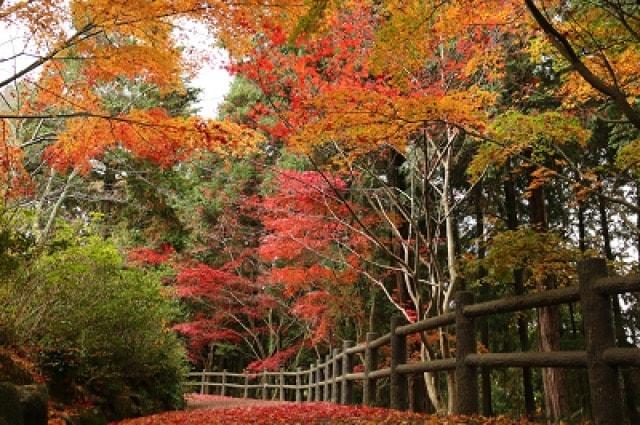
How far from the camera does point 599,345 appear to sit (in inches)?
139

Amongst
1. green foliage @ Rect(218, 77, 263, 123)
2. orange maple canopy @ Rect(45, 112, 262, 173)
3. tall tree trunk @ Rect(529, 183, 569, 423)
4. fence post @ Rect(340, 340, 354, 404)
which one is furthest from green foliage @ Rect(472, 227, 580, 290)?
green foliage @ Rect(218, 77, 263, 123)

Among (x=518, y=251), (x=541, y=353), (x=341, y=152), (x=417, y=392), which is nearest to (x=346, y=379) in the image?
(x=417, y=392)

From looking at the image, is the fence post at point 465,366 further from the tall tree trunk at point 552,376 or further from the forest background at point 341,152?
the tall tree trunk at point 552,376

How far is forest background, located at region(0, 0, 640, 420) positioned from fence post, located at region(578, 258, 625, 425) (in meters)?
1.08

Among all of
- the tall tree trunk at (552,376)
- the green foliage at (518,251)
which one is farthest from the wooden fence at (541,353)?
the tall tree trunk at (552,376)

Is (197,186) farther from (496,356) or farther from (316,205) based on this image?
(496,356)

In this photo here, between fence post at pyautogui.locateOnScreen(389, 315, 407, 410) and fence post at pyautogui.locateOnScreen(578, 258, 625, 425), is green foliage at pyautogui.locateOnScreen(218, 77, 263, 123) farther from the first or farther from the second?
fence post at pyautogui.locateOnScreen(578, 258, 625, 425)

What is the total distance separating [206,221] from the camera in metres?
20.0

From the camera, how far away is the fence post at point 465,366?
518cm

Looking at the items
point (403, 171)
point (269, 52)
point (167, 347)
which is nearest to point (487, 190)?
point (403, 171)

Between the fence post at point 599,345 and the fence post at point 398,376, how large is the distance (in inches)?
151

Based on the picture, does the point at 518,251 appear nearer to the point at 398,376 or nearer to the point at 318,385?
the point at 398,376

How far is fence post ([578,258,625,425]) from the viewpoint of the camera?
3438 mm

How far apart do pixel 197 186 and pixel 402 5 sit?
55.9 feet
